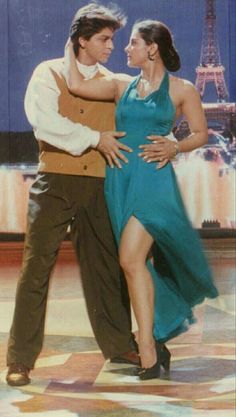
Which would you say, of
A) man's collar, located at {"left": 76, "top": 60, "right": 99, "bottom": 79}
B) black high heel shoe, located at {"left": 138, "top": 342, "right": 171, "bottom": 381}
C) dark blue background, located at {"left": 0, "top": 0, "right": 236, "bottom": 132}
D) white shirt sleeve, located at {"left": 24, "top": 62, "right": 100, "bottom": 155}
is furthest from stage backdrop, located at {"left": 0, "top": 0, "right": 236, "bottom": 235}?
black high heel shoe, located at {"left": 138, "top": 342, "right": 171, "bottom": 381}

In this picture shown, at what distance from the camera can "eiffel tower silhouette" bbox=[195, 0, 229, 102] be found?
21.5 ft

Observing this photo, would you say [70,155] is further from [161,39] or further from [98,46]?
[161,39]

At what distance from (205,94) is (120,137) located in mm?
3586

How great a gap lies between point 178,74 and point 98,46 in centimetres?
343

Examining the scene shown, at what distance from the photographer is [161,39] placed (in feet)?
11.2

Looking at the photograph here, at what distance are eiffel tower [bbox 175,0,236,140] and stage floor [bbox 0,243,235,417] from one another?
2157mm

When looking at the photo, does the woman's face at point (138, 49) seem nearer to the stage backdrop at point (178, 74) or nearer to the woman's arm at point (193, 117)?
the woman's arm at point (193, 117)

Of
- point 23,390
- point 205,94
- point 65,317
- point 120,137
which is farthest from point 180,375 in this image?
point 205,94

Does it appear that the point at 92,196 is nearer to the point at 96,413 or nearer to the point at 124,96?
the point at 124,96

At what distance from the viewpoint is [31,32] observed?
6227 mm

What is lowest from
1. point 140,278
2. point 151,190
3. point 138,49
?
point 140,278

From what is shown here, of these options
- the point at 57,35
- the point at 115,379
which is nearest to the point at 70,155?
the point at 115,379

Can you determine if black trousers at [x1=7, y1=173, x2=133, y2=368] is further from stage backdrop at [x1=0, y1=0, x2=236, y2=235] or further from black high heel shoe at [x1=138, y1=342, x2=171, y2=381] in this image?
stage backdrop at [x1=0, y1=0, x2=236, y2=235]

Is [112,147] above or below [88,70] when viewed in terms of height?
below
